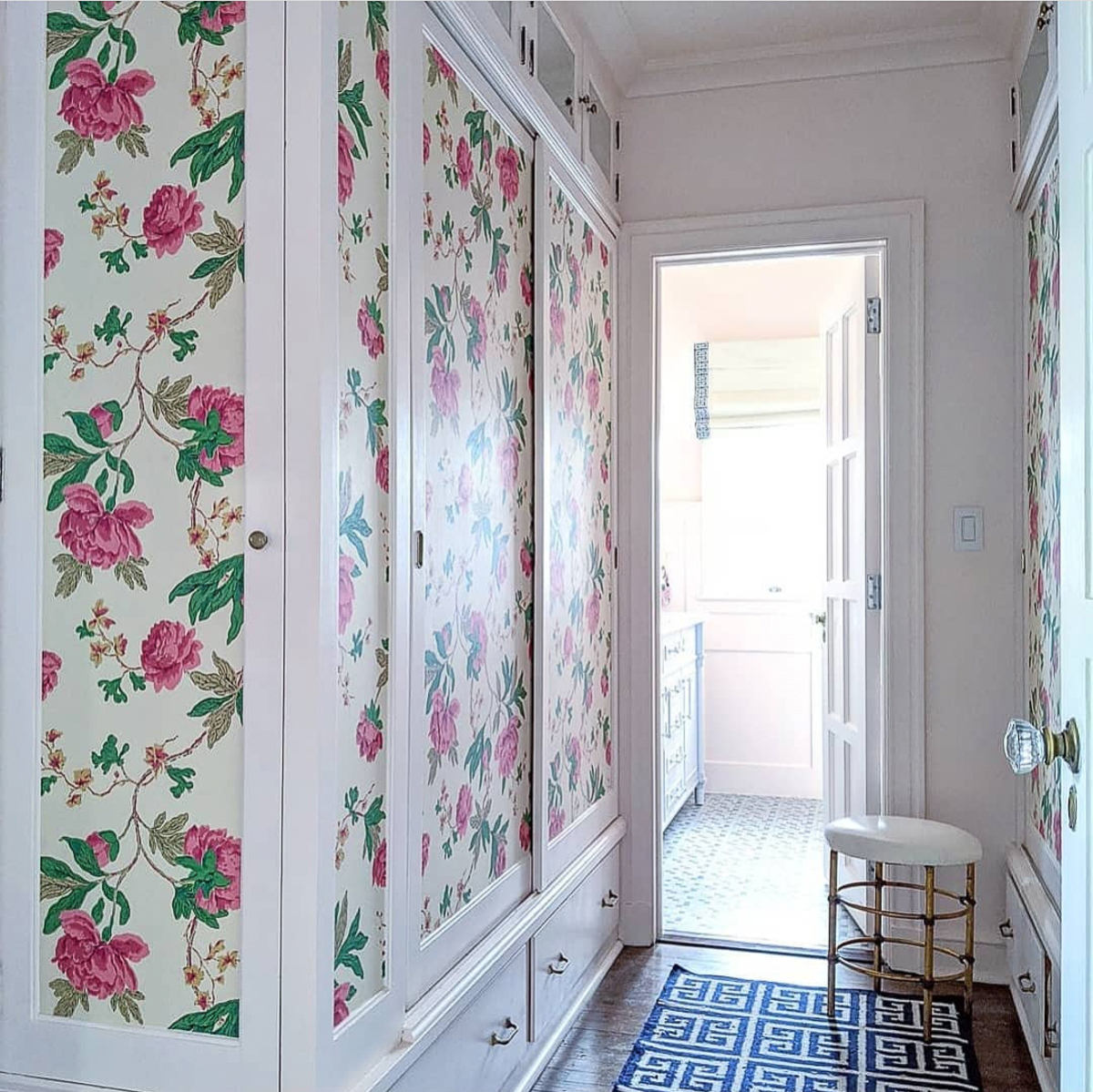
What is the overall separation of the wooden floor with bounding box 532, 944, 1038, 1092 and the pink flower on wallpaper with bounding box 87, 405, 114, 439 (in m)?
1.71

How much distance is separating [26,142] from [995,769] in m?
2.77

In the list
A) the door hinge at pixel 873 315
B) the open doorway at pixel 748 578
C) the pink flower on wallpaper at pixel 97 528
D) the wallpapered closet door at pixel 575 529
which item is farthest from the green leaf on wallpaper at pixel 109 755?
the open doorway at pixel 748 578

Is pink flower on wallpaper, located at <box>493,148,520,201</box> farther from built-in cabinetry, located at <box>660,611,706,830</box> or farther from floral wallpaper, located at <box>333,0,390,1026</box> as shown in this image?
built-in cabinetry, located at <box>660,611,706,830</box>

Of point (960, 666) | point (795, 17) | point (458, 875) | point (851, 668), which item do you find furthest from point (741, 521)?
point (458, 875)

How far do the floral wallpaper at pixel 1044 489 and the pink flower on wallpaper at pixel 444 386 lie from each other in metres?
1.34

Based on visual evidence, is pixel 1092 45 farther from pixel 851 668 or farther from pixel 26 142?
pixel 851 668

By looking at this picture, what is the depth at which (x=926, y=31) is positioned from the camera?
308 cm

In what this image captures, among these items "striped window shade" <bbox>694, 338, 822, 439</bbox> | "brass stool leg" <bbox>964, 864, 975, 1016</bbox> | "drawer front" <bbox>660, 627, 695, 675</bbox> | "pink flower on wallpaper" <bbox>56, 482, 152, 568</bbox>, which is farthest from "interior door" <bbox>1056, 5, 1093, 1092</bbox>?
"striped window shade" <bbox>694, 338, 822, 439</bbox>

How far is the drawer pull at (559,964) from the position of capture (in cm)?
257

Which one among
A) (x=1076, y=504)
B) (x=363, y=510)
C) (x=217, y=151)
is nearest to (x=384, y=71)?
(x=217, y=151)

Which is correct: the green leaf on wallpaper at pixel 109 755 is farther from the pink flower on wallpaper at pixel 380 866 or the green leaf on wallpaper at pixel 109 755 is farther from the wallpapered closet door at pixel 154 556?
the pink flower on wallpaper at pixel 380 866

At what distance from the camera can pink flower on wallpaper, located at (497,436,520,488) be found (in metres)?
2.37

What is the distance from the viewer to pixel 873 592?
327cm

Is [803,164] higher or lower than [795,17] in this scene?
lower
